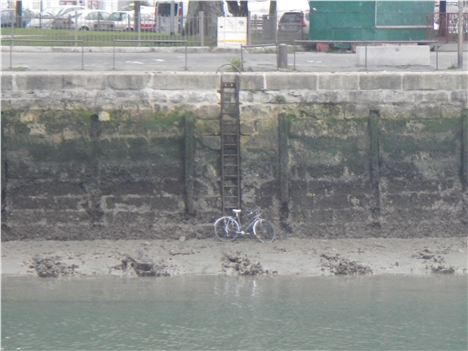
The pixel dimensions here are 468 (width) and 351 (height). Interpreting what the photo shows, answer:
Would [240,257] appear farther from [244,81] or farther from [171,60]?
[171,60]

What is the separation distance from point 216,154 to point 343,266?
3.00 meters

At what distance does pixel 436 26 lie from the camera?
103 ft

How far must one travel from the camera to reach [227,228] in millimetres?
18266

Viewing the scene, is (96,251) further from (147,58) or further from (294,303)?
(147,58)

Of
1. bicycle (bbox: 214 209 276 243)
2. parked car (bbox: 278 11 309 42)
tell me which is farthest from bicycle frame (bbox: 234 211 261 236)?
parked car (bbox: 278 11 309 42)

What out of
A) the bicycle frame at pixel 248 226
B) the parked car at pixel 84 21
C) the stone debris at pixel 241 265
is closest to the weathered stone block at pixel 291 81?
the bicycle frame at pixel 248 226

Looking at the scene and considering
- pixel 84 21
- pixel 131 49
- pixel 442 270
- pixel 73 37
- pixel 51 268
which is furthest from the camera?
pixel 84 21

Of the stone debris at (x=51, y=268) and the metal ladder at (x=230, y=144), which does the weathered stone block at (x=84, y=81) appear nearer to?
the metal ladder at (x=230, y=144)

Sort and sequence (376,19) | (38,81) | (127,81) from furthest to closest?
1. (376,19)
2. (127,81)
3. (38,81)

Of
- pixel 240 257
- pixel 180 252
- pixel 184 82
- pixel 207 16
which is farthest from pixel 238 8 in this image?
pixel 240 257

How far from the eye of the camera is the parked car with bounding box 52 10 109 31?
32.9m

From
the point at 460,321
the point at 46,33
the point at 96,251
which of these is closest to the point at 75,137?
the point at 96,251

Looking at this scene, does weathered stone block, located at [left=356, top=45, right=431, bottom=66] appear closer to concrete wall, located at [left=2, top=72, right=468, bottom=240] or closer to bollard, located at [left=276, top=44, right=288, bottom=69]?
bollard, located at [left=276, top=44, right=288, bottom=69]

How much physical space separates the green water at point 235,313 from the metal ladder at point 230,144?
1976 millimetres
